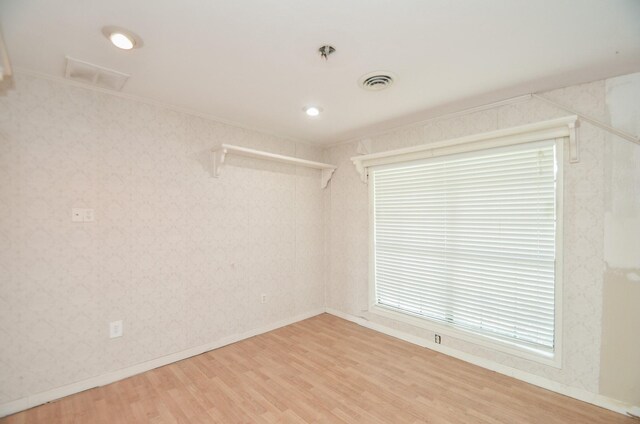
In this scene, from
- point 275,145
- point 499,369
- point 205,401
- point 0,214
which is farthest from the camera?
point 275,145

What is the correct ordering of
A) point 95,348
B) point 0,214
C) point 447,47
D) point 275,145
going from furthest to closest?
point 275,145 → point 95,348 → point 0,214 → point 447,47

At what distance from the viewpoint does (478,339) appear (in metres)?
2.66

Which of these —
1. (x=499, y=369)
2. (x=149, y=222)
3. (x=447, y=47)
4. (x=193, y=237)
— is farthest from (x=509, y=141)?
(x=149, y=222)

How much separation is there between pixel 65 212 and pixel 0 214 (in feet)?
1.09

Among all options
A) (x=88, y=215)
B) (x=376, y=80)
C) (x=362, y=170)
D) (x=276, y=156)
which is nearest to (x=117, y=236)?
(x=88, y=215)

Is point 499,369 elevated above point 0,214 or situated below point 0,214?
below

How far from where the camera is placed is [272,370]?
256cm

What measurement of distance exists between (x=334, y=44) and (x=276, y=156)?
1.74 m

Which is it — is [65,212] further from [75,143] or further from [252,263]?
[252,263]

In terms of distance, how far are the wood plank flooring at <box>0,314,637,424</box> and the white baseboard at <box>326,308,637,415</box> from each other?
0.07 metres

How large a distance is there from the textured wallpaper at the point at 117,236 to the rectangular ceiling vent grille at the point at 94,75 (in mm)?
130

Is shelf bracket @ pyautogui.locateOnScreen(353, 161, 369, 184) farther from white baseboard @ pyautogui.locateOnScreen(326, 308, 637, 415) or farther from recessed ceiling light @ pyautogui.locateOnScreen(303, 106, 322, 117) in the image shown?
white baseboard @ pyautogui.locateOnScreen(326, 308, 637, 415)

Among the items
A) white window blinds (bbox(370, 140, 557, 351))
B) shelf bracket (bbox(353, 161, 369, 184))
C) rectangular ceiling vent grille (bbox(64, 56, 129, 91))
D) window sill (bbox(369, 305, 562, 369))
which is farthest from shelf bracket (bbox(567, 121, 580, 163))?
rectangular ceiling vent grille (bbox(64, 56, 129, 91))

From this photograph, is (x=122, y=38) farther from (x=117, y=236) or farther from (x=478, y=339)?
(x=478, y=339)
